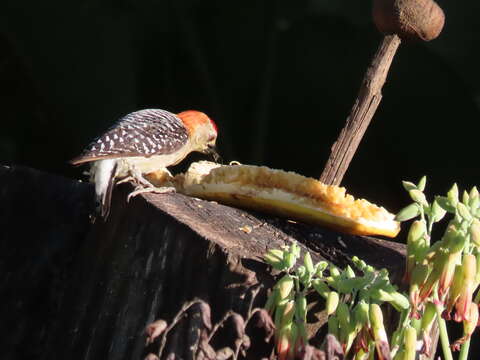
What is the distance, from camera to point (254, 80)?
A: 6418 mm

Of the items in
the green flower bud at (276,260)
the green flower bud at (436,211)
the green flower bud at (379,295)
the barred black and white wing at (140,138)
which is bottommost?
the green flower bud at (379,295)

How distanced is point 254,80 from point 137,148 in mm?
2740

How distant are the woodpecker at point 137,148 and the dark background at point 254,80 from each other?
1676mm

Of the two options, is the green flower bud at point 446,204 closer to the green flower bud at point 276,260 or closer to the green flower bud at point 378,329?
the green flower bud at point 378,329

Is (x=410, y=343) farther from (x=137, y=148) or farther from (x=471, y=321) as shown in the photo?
(x=137, y=148)

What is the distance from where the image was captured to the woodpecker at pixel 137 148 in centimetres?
342

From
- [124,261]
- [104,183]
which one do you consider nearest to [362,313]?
[124,261]

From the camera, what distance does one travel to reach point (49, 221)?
3.27 m

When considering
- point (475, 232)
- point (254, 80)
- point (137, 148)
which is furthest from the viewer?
point (254, 80)

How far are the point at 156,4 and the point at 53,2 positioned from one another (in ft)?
2.18

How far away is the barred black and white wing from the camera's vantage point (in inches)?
140

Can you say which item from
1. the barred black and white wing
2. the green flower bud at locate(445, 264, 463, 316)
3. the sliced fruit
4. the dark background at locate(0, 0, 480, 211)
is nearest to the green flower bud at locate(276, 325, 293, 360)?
the green flower bud at locate(445, 264, 463, 316)

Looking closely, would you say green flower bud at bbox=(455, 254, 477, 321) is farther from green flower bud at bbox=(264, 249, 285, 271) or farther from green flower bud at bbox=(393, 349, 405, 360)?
green flower bud at bbox=(264, 249, 285, 271)

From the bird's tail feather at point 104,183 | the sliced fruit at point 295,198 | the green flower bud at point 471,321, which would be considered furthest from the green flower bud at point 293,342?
the bird's tail feather at point 104,183
